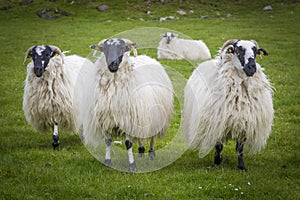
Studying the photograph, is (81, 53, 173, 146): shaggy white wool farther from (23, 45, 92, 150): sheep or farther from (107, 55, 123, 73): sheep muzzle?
(23, 45, 92, 150): sheep

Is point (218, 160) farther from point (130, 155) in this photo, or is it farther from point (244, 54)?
point (244, 54)

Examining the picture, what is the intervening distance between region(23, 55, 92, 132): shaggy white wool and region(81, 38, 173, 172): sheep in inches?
50.4

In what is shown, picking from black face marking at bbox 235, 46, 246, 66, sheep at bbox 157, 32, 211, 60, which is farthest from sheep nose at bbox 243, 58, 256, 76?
sheep at bbox 157, 32, 211, 60

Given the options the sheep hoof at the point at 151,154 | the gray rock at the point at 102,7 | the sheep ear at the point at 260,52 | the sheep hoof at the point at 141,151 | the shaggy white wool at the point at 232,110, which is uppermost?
the sheep ear at the point at 260,52

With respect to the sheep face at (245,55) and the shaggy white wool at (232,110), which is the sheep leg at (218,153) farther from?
the sheep face at (245,55)

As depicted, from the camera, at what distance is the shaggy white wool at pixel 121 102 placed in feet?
19.2

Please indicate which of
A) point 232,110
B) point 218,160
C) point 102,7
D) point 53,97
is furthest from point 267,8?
point 232,110

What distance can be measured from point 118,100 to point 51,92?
192cm

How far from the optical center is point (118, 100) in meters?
5.85

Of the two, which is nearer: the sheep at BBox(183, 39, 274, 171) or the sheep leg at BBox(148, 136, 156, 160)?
the sheep at BBox(183, 39, 274, 171)

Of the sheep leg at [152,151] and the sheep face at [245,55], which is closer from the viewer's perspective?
the sheep face at [245,55]

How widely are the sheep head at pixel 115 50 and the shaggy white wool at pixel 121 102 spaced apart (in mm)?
120

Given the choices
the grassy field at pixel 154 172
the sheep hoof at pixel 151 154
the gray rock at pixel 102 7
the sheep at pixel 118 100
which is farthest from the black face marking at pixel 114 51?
the gray rock at pixel 102 7

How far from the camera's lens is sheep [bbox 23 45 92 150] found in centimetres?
723
